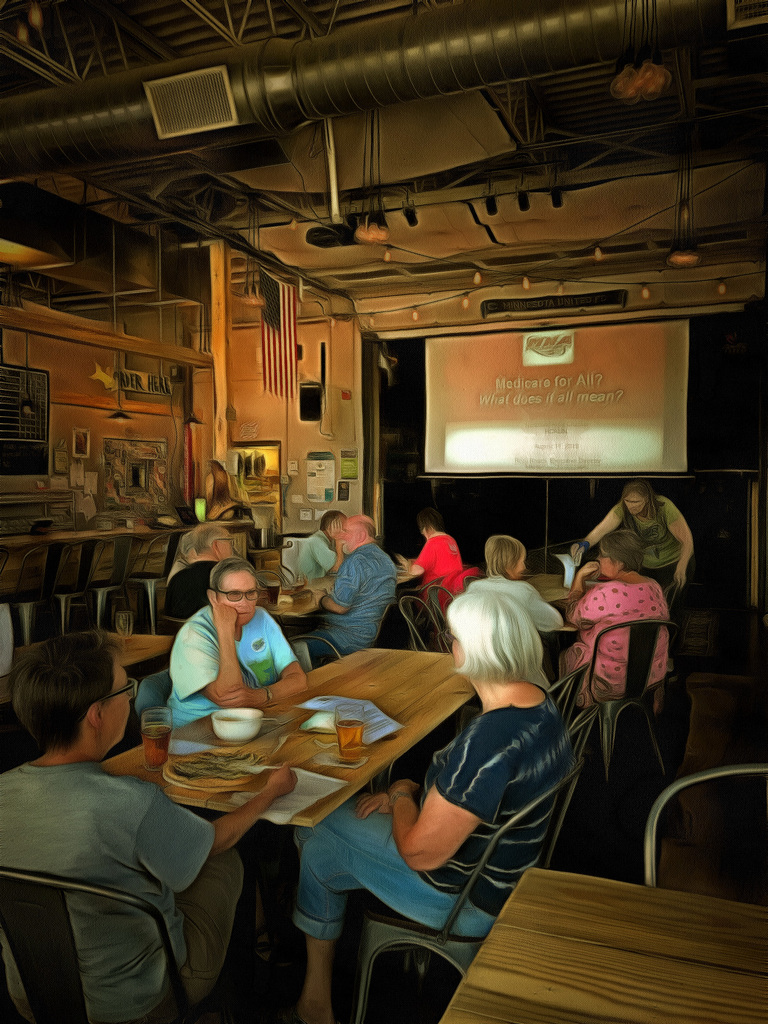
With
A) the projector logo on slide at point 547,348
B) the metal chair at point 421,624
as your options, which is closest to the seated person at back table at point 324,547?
the metal chair at point 421,624

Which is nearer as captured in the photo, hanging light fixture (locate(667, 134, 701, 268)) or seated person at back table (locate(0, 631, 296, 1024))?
seated person at back table (locate(0, 631, 296, 1024))

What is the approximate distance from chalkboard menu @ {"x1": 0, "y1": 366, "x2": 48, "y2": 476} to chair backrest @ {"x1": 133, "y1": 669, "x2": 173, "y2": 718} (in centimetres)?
82

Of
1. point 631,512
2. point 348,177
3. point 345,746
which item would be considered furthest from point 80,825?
point 348,177

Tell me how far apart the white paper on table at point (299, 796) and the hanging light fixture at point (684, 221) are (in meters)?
1.85

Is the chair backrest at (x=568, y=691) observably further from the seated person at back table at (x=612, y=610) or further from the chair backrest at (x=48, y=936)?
the chair backrest at (x=48, y=936)

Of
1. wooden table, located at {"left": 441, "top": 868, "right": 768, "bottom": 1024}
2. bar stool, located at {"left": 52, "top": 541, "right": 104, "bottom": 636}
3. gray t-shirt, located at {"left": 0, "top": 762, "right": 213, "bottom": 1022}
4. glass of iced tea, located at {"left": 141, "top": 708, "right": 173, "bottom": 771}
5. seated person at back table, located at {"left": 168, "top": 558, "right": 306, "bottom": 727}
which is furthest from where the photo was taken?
bar stool, located at {"left": 52, "top": 541, "right": 104, "bottom": 636}

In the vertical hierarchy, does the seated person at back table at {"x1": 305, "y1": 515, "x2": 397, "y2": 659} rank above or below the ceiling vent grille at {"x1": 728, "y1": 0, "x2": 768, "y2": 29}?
below

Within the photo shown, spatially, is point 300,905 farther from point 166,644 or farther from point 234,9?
point 234,9

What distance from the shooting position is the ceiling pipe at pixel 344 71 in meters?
2.31

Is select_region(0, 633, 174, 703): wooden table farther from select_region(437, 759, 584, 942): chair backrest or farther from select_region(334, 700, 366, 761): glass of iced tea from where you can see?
select_region(437, 759, 584, 942): chair backrest

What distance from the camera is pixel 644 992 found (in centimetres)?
111

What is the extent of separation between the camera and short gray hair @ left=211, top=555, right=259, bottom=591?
2539mm

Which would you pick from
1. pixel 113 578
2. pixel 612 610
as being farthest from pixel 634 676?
pixel 113 578

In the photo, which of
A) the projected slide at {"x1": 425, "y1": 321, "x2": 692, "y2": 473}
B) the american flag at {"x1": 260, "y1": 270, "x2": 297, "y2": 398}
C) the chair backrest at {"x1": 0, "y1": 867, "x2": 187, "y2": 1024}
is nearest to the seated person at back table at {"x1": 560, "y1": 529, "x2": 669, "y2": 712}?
the projected slide at {"x1": 425, "y1": 321, "x2": 692, "y2": 473}
